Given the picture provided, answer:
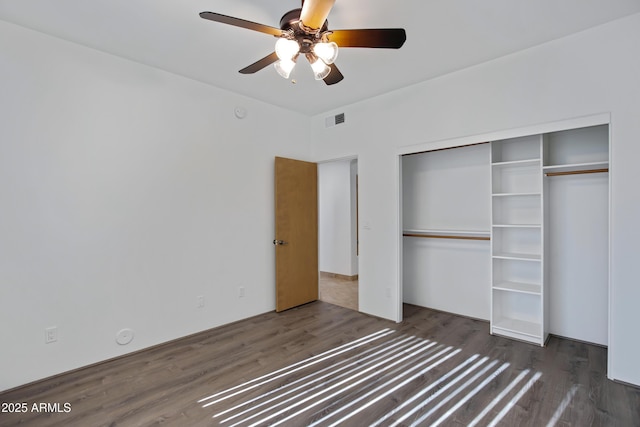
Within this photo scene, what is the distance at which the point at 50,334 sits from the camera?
8.33ft

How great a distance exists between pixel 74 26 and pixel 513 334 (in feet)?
15.8

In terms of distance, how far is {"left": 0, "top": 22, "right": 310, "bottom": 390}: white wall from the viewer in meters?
2.42

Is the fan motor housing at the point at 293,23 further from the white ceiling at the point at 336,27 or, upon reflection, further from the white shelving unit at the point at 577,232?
the white shelving unit at the point at 577,232

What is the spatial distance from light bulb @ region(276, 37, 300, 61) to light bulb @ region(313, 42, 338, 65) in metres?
0.13

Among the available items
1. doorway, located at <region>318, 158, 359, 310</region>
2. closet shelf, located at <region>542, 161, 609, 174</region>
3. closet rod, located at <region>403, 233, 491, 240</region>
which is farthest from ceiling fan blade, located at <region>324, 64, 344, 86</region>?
doorway, located at <region>318, 158, 359, 310</region>

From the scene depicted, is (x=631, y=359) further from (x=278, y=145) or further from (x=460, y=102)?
(x=278, y=145)

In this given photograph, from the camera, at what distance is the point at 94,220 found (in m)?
2.76

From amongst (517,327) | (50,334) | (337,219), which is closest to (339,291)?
(337,219)

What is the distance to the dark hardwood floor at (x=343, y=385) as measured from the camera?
205 cm

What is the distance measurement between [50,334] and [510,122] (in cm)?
445

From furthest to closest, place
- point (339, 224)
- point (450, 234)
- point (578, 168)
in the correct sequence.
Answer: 1. point (339, 224)
2. point (450, 234)
3. point (578, 168)

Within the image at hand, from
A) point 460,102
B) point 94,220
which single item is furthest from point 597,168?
point 94,220

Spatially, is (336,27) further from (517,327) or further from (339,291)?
(339,291)

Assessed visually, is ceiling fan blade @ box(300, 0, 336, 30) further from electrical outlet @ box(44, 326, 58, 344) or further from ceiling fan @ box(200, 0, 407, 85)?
electrical outlet @ box(44, 326, 58, 344)
